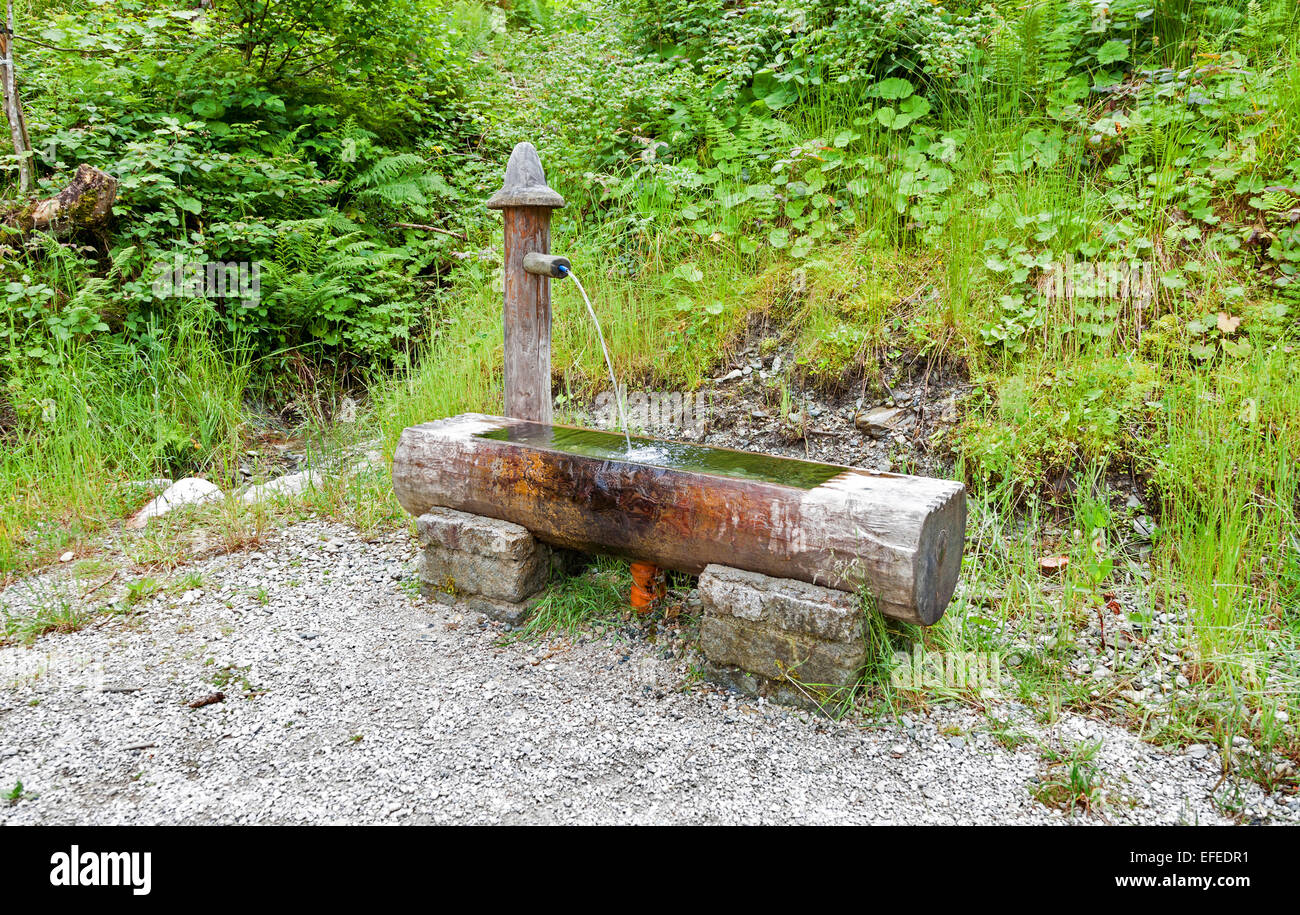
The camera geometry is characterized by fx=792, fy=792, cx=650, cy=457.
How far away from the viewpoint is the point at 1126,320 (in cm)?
355

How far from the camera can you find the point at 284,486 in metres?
4.16

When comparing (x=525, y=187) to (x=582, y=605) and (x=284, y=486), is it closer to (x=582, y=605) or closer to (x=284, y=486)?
(x=582, y=605)

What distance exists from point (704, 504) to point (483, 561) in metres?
0.99

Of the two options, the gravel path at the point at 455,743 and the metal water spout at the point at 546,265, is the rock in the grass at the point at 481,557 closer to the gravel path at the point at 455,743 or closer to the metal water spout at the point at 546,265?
the gravel path at the point at 455,743

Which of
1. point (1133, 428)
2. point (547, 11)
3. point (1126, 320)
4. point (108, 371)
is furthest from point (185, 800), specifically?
point (547, 11)

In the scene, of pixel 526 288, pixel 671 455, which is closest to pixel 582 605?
pixel 671 455

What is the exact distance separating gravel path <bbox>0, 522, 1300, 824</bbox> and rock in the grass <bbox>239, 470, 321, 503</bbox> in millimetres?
1011

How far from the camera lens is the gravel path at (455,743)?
2.09m

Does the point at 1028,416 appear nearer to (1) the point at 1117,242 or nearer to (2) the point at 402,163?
(1) the point at 1117,242

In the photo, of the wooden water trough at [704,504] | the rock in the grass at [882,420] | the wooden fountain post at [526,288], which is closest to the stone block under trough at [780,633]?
the wooden water trough at [704,504]

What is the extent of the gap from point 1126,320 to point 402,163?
4.88 meters

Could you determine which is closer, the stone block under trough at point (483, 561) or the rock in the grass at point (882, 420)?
the stone block under trough at point (483, 561)

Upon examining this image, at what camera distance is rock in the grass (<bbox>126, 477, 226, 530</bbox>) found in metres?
3.85

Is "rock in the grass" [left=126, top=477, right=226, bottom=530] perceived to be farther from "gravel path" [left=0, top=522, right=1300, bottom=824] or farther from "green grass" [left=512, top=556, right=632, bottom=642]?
"green grass" [left=512, top=556, right=632, bottom=642]
